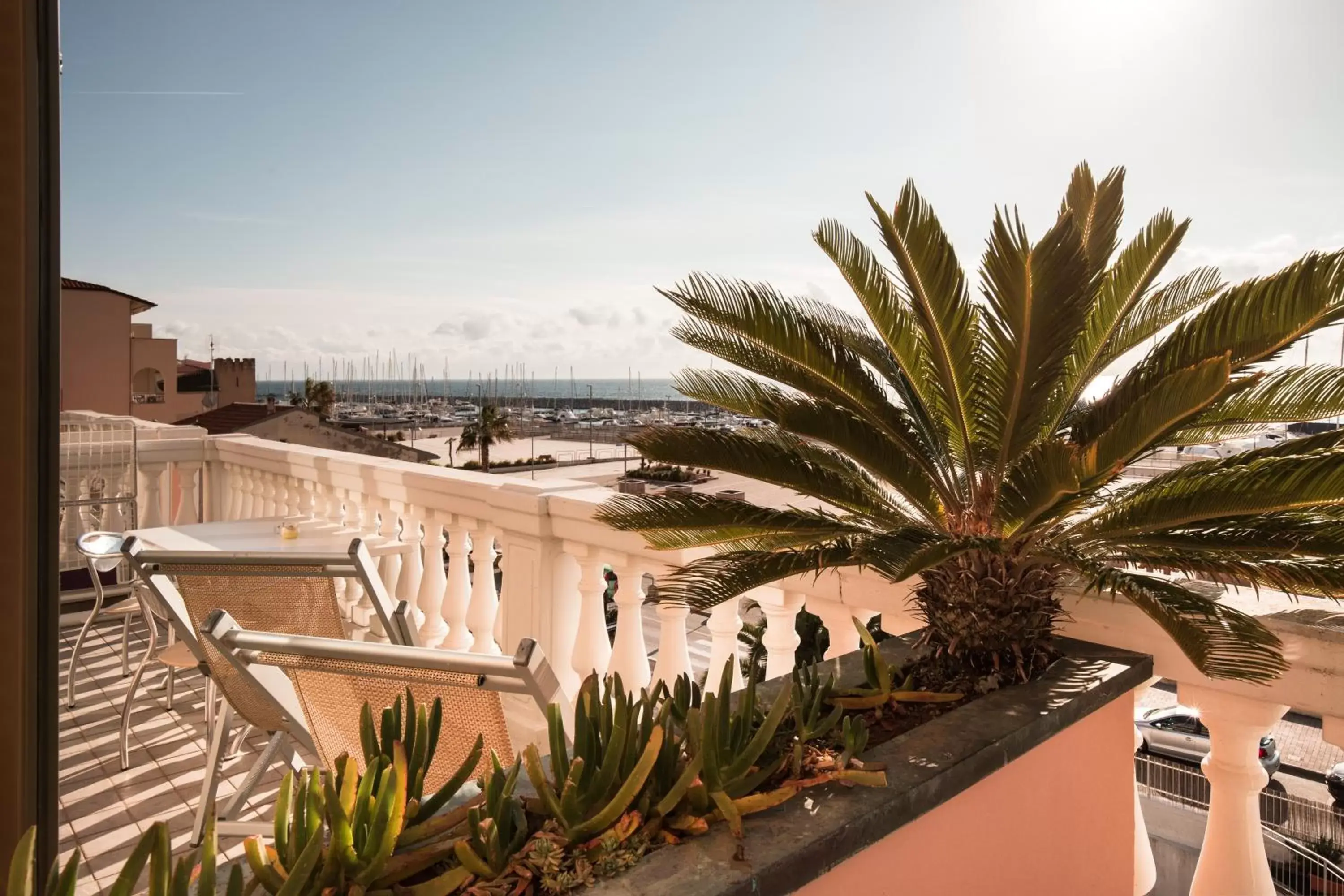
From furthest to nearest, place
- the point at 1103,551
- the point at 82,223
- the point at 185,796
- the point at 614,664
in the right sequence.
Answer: the point at 185,796 → the point at 614,664 → the point at 82,223 → the point at 1103,551

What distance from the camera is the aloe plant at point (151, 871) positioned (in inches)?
27.8

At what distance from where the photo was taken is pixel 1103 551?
1.85 metres

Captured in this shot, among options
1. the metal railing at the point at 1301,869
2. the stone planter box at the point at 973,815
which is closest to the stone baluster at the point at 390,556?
the stone planter box at the point at 973,815

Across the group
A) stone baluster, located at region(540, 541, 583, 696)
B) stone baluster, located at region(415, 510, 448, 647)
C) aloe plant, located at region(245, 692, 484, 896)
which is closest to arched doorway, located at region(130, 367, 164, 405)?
stone baluster, located at region(415, 510, 448, 647)

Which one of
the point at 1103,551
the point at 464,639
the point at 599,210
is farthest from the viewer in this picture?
the point at 599,210

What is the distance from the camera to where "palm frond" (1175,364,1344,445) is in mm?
1729

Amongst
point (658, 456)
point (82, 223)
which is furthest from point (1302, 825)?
point (82, 223)

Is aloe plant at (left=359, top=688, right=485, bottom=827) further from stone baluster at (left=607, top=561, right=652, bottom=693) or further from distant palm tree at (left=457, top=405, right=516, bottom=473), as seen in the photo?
distant palm tree at (left=457, top=405, right=516, bottom=473)

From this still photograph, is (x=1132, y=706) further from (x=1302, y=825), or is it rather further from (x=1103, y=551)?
(x=1302, y=825)

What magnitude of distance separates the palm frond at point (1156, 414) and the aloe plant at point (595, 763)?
0.97m

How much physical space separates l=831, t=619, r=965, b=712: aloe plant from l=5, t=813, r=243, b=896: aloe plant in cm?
109

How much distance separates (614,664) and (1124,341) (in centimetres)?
180

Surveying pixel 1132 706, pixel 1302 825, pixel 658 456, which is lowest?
pixel 1302 825

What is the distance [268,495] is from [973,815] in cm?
488
